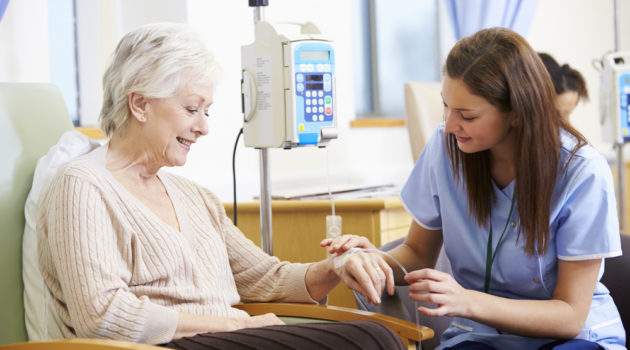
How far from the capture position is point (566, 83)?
3027 millimetres

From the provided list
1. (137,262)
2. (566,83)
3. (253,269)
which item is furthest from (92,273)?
(566,83)

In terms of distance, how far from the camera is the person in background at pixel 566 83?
9.72 ft

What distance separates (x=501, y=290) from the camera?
1724 millimetres

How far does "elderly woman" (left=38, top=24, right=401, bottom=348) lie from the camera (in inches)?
57.5

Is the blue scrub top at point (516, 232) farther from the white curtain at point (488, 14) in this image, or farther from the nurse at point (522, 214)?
the white curtain at point (488, 14)

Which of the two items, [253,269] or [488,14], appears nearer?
[253,269]

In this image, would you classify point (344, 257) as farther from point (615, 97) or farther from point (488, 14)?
point (488, 14)

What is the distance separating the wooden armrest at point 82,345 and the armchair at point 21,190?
24 cm

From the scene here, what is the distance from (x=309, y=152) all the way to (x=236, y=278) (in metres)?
1.37

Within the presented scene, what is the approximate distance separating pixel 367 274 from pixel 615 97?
2165 mm

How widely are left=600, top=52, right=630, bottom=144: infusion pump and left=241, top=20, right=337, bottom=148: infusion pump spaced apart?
189 centimetres

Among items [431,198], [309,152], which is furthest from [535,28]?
[431,198]

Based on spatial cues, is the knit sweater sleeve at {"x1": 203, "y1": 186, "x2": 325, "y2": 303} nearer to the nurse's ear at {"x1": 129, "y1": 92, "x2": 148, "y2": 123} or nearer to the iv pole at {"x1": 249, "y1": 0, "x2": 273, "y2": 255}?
the iv pole at {"x1": 249, "y1": 0, "x2": 273, "y2": 255}

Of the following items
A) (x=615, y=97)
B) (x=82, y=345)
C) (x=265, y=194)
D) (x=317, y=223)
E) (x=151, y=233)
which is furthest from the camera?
(x=615, y=97)
